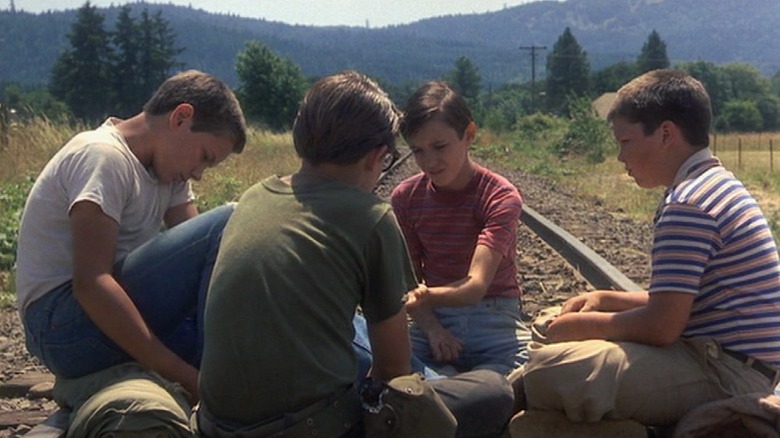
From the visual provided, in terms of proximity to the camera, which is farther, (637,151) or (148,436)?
(637,151)

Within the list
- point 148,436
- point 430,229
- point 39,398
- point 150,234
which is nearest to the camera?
point 148,436

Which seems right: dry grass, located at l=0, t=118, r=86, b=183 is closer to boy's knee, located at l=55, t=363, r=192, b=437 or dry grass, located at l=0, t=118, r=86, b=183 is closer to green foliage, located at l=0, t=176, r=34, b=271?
green foliage, located at l=0, t=176, r=34, b=271

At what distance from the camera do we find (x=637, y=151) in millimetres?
3242

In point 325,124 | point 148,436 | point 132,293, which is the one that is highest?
point 325,124

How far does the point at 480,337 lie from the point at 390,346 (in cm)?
115

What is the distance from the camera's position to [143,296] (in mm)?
3445

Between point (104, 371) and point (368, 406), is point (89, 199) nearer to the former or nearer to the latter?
point (104, 371)

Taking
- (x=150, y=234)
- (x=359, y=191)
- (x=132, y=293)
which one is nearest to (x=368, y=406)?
(x=359, y=191)

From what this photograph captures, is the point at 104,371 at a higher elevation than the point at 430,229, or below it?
below

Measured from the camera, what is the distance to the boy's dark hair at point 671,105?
3158 mm

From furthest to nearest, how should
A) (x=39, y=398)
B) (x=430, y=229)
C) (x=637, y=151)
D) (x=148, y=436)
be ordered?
(x=39, y=398) < (x=430, y=229) < (x=637, y=151) < (x=148, y=436)

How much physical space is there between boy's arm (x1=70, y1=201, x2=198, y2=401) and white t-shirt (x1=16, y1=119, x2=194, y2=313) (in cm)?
5

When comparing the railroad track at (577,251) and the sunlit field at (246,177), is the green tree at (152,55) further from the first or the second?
the railroad track at (577,251)

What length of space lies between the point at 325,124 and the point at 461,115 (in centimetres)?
120
